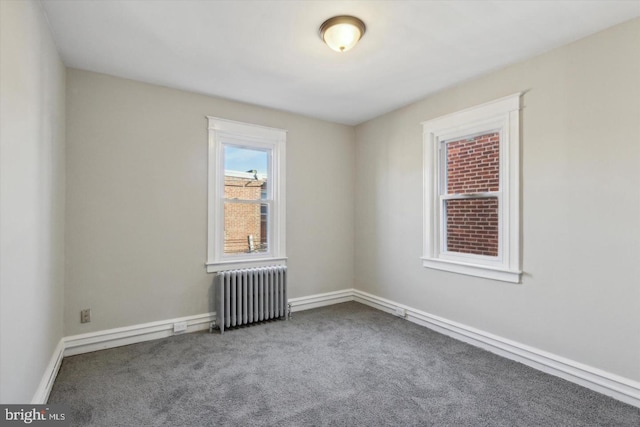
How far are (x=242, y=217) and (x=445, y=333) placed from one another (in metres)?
2.65

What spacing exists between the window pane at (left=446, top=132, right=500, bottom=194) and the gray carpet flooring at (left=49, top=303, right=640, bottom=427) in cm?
158

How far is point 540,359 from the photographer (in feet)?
8.49

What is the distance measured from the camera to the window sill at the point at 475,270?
2799 mm

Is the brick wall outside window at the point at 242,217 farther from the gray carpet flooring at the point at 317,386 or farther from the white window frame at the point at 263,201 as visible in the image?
the gray carpet flooring at the point at 317,386

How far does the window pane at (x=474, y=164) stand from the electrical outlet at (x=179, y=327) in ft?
10.5

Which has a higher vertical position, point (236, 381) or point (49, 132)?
point (49, 132)

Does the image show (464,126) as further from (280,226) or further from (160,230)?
(160,230)

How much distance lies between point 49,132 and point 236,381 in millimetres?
2288

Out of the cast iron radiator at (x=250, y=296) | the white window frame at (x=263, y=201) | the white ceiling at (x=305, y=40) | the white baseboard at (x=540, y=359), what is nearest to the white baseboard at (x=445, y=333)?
the white baseboard at (x=540, y=359)

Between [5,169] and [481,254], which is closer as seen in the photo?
[5,169]

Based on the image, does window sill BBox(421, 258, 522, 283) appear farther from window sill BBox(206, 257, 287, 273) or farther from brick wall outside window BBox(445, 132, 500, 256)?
window sill BBox(206, 257, 287, 273)

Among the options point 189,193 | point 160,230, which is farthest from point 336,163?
point 160,230

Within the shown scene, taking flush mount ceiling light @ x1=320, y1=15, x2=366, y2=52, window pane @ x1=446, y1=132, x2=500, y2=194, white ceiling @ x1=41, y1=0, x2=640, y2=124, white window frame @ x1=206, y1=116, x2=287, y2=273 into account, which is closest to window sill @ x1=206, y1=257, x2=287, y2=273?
white window frame @ x1=206, y1=116, x2=287, y2=273

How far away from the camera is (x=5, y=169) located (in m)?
1.48
